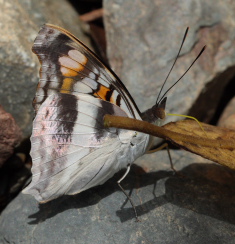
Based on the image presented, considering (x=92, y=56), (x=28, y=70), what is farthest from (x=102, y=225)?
(x=28, y=70)

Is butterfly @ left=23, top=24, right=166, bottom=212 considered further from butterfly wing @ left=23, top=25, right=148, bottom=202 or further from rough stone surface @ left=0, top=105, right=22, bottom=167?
rough stone surface @ left=0, top=105, right=22, bottom=167

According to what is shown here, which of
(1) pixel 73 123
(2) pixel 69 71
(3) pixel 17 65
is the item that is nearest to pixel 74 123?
(1) pixel 73 123

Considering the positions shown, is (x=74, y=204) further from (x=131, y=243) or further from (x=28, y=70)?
(x=28, y=70)

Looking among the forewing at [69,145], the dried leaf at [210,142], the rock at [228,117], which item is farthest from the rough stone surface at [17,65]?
the rock at [228,117]

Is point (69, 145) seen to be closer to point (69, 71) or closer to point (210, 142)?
point (69, 71)

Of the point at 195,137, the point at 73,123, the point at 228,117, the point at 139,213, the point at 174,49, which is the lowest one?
the point at 139,213

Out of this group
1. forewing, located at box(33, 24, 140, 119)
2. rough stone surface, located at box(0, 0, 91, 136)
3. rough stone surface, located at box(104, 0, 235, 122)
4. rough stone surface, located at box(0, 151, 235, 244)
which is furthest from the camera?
rough stone surface, located at box(104, 0, 235, 122)

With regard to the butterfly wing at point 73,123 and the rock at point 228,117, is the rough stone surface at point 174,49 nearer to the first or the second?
the rock at point 228,117

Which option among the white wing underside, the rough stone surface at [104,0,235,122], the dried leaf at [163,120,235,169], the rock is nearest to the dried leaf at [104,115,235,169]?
the dried leaf at [163,120,235,169]
